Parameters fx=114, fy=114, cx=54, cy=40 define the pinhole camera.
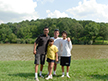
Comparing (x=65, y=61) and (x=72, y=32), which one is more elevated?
(x=72, y=32)

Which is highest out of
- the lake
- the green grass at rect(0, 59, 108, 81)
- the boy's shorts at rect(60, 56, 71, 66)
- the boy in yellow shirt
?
the boy in yellow shirt

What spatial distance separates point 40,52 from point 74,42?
61.2 m

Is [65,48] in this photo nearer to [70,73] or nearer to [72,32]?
[70,73]

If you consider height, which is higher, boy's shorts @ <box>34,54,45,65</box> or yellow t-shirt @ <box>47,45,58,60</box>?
yellow t-shirt @ <box>47,45,58,60</box>

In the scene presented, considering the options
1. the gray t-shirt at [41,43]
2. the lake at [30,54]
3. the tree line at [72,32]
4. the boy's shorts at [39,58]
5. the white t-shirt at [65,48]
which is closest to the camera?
the boy's shorts at [39,58]

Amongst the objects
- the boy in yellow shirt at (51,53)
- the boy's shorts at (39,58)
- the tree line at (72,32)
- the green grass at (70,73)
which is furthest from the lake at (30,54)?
the tree line at (72,32)

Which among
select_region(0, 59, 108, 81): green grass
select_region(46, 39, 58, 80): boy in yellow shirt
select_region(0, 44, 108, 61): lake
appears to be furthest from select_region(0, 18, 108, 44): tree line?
select_region(46, 39, 58, 80): boy in yellow shirt

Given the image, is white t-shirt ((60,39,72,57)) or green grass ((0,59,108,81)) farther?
white t-shirt ((60,39,72,57))

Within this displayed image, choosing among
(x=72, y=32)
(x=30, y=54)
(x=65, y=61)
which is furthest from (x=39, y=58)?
(x=72, y=32)

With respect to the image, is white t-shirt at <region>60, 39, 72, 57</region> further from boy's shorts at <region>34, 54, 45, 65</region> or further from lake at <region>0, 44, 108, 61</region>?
lake at <region>0, 44, 108, 61</region>

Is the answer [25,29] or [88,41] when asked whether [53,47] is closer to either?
[88,41]

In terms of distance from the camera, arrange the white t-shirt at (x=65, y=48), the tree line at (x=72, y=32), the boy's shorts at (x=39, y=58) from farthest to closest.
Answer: the tree line at (x=72, y=32), the white t-shirt at (x=65, y=48), the boy's shorts at (x=39, y=58)

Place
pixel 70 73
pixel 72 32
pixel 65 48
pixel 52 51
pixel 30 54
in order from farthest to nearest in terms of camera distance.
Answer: pixel 72 32 → pixel 30 54 → pixel 70 73 → pixel 65 48 → pixel 52 51

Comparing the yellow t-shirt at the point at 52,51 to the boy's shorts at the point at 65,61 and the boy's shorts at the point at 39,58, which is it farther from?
the boy's shorts at the point at 65,61
